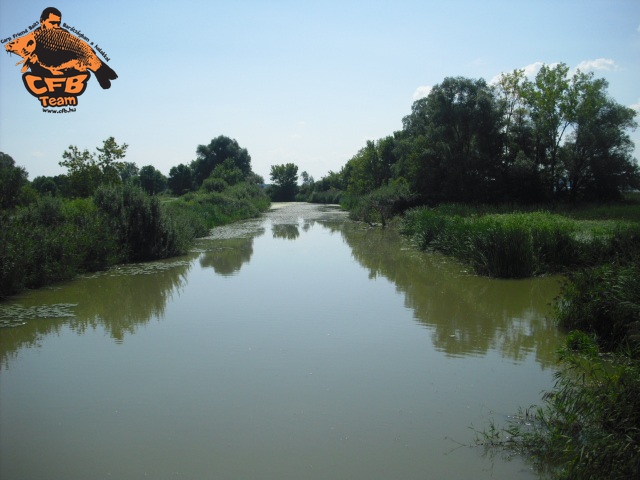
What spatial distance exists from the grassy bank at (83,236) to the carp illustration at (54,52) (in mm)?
3905

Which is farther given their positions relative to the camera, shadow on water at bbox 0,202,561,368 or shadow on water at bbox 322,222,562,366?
shadow on water at bbox 0,202,561,368

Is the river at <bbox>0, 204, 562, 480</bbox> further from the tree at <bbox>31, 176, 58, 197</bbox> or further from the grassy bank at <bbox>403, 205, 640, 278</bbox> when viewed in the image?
the tree at <bbox>31, 176, 58, 197</bbox>

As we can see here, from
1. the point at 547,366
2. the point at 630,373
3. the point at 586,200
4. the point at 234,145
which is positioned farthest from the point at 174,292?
the point at 234,145

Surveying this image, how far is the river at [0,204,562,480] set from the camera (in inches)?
183

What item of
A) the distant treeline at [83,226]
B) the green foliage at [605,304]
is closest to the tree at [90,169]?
the distant treeline at [83,226]

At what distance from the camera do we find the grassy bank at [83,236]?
37.4 ft

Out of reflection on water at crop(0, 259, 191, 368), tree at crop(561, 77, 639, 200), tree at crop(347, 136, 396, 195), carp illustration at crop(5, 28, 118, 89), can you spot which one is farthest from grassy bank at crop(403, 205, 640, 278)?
tree at crop(347, 136, 396, 195)

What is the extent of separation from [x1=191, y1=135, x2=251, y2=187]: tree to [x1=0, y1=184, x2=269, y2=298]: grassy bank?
50809 mm

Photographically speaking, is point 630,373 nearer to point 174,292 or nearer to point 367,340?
point 367,340

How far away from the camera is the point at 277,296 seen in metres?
11.6

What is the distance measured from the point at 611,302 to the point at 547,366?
1.37 metres

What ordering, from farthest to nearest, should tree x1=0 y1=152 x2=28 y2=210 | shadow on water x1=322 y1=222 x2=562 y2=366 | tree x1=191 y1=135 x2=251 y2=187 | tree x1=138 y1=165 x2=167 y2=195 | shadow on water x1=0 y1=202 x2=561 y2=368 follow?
tree x1=191 y1=135 x2=251 y2=187, tree x1=138 y1=165 x2=167 y2=195, tree x1=0 y1=152 x2=28 y2=210, shadow on water x1=0 y1=202 x2=561 y2=368, shadow on water x1=322 y1=222 x2=562 y2=366

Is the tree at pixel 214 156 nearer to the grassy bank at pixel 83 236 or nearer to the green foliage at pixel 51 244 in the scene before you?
the grassy bank at pixel 83 236

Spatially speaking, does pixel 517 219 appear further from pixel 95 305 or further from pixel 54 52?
pixel 54 52
